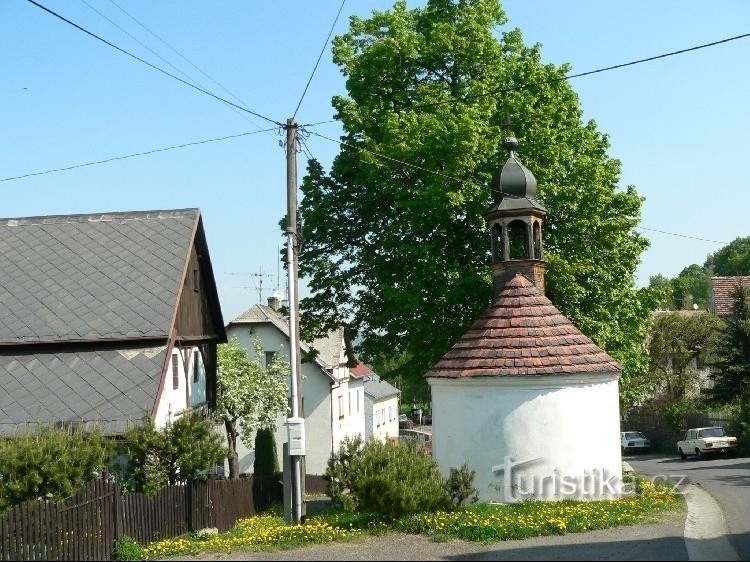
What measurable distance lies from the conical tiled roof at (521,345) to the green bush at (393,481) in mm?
3204

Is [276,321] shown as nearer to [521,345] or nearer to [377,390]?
[377,390]

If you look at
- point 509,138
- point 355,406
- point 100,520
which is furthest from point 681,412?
point 100,520

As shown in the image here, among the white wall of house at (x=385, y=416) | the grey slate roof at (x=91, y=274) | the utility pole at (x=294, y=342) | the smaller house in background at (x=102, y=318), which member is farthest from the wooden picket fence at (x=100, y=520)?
the white wall of house at (x=385, y=416)

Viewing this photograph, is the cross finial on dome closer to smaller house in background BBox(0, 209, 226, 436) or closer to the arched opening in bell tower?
the arched opening in bell tower

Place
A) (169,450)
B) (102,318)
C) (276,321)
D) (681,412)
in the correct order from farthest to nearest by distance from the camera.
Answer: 1. (681,412)
2. (276,321)
3. (102,318)
4. (169,450)

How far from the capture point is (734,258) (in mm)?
106812

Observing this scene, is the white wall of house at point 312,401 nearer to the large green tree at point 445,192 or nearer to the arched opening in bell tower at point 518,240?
the large green tree at point 445,192

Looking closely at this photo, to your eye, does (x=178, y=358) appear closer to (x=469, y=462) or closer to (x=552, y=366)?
(x=469, y=462)

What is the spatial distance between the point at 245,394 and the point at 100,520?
58.9ft

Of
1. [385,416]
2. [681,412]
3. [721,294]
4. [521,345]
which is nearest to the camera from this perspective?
[521,345]

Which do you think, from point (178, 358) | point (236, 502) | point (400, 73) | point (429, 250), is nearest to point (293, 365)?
point (236, 502)

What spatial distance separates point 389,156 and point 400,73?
11.5 feet

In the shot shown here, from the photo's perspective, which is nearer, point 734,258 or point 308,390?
point 308,390

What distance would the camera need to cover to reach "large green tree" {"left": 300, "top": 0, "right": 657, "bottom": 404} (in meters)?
24.4
